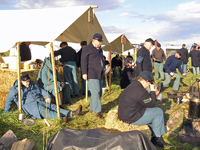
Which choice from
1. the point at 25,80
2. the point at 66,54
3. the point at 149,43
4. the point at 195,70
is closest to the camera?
the point at 25,80

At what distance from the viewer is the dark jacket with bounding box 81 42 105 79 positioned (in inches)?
192

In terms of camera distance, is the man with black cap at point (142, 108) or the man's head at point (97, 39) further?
the man's head at point (97, 39)

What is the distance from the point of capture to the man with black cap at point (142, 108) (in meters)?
3.61

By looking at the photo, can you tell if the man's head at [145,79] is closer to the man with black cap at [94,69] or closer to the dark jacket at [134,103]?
the dark jacket at [134,103]

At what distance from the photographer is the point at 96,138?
7.13ft

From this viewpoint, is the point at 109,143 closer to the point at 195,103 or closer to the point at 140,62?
the point at 195,103

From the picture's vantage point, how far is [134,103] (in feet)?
11.9

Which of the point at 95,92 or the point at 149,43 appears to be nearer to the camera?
the point at 95,92

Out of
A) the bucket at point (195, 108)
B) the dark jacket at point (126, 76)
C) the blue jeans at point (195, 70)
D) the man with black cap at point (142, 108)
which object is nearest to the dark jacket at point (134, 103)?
the man with black cap at point (142, 108)

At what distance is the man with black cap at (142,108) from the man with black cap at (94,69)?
3.92 feet

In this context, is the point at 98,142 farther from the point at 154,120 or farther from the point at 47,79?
the point at 47,79

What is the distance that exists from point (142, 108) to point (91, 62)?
1822 mm

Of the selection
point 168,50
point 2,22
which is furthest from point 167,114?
point 168,50

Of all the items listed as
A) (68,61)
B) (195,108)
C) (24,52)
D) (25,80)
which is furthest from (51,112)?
(195,108)
